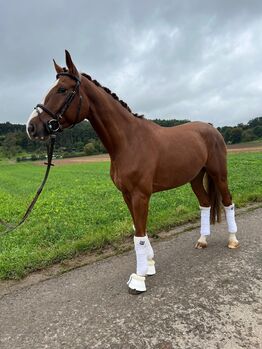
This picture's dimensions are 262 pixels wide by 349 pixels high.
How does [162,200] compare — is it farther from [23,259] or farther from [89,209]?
[23,259]

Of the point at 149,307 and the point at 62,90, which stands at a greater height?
the point at 62,90

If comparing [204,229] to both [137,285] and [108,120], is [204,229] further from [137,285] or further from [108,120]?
[108,120]

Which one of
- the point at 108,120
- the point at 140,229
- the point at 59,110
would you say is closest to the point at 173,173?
the point at 140,229

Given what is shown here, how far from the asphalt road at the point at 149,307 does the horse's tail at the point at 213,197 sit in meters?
0.79

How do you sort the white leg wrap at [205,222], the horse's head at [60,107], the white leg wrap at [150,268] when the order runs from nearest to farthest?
the horse's head at [60,107] < the white leg wrap at [150,268] < the white leg wrap at [205,222]

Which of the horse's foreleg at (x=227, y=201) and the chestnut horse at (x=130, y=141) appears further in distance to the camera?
the horse's foreleg at (x=227, y=201)

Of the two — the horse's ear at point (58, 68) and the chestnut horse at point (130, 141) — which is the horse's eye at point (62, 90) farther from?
the horse's ear at point (58, 68)

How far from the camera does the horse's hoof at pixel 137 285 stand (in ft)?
12.4

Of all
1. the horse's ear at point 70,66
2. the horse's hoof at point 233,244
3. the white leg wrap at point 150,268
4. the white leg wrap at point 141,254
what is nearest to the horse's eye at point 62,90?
the horse's ear at point 70,66

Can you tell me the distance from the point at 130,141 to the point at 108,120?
0.36 m

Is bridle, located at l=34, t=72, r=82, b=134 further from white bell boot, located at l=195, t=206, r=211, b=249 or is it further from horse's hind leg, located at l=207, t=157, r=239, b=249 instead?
white bell boot, located at l=195, t=206, r=211, b=249

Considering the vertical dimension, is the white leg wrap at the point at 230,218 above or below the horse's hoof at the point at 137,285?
above

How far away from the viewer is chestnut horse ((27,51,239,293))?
354 cm

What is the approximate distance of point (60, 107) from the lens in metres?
3.53
